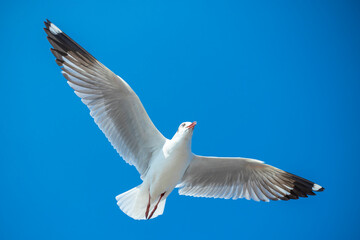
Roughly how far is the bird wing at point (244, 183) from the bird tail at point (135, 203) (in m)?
0.48

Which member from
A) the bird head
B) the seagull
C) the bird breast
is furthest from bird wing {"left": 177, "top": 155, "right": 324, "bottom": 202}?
the bird head

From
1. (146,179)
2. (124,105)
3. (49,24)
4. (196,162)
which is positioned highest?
(49,24)

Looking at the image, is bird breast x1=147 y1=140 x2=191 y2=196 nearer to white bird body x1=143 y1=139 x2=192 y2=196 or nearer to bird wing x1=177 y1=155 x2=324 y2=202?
white bird body x1=143 y1=139 x2=192 y2=196

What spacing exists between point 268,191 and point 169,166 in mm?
1093

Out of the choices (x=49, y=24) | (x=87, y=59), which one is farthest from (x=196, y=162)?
(x=49, y=24)

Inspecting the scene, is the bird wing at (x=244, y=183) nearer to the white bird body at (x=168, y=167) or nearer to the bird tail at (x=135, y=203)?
the white bird body at (x=168, y=167)

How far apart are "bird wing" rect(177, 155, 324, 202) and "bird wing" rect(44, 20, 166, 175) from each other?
20.2 inches

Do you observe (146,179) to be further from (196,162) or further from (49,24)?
(49,24)

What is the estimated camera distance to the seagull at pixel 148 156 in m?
3.93

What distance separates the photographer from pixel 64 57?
3.91 meters

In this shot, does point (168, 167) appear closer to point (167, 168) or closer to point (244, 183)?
point (167, 168)

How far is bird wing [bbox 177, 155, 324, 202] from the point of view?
431cm

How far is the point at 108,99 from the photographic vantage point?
4.03 metres

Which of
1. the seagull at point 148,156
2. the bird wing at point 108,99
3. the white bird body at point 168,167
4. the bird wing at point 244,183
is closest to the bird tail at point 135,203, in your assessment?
the seagull at point 148,156
